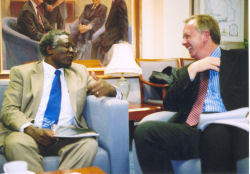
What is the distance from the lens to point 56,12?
334 cm

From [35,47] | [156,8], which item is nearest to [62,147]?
[35,47]

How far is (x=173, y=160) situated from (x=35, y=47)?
236 centimetres

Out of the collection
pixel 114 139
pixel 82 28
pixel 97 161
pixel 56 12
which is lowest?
pixel 97 161

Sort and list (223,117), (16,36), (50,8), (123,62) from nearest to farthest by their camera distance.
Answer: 1. (223,117)
2. (123,62)
3. (16,36)
4. (50,8)

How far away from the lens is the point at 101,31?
360 cm

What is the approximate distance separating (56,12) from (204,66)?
2.32 m

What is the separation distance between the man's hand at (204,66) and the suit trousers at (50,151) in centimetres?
77

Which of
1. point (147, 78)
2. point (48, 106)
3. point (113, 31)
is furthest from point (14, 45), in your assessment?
point (147, 78)

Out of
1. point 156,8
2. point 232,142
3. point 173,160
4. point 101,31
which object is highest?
point 156,8

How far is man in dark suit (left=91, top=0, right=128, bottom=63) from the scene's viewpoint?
359cm

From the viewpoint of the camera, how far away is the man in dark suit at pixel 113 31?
359 centimetres

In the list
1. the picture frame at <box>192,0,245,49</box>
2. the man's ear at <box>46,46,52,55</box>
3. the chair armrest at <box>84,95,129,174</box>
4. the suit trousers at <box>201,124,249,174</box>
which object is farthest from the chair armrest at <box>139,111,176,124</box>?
the picture frame at <box>192,0,245,49</box>

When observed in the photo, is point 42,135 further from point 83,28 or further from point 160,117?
point 83,28

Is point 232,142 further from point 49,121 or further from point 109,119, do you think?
point 49,121
